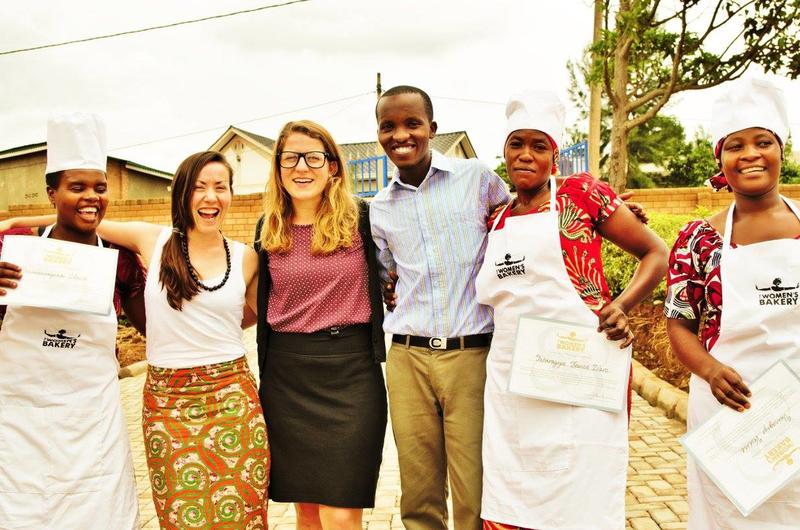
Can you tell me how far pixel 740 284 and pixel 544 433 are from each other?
0.85 m

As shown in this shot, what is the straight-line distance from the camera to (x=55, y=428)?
2.50 meters

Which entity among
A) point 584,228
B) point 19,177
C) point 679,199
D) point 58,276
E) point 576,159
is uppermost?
point 19,177

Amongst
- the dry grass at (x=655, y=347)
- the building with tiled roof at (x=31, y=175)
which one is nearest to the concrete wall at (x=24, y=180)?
the building with tiled roof at (x=31, y=175)

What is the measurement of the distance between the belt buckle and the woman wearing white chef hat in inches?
49.3

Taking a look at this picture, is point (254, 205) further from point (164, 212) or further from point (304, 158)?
Result: point (304, 158)

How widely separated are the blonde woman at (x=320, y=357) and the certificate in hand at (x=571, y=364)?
30.0 inches

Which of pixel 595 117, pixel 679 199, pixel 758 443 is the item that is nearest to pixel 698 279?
pixel 758 443

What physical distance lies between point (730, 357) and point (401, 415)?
4.28 feet

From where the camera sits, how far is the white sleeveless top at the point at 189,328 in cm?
279

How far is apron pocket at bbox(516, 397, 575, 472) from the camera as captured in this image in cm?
248

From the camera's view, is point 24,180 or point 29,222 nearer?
point 29,222

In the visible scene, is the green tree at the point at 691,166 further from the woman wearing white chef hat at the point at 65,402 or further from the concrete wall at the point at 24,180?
the woman wearing white chef hat at the point at 65,402

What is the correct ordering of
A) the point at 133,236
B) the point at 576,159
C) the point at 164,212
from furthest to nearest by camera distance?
the point at 164,212
the point at 576,159
the point at 133,236

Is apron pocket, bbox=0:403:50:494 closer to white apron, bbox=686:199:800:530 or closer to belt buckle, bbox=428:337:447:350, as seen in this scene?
belt buckle, bbox=428:337:447:350
